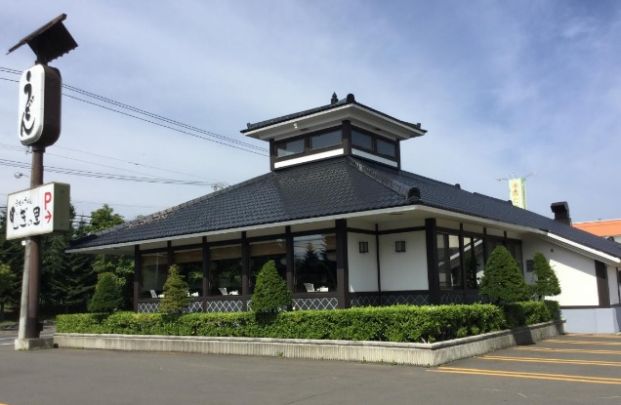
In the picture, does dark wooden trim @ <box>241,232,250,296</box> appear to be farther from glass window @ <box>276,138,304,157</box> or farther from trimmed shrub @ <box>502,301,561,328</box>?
trimmed shrub @ <box>502,301,561,328</box>

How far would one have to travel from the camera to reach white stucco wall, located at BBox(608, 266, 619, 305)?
2157cm

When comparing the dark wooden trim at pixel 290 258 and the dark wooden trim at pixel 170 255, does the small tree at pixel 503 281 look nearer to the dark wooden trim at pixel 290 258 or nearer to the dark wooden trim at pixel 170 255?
the dark wooden trim at pixel 290 258

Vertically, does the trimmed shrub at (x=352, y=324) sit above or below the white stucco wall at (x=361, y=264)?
below

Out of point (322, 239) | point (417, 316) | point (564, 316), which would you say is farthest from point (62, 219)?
point (564, 316)

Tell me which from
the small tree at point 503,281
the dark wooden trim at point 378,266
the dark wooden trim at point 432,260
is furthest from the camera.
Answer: the dark wooden trim at point 378,266

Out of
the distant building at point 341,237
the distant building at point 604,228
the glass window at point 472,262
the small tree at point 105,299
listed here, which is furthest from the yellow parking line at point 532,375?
the distant building at point 604,228

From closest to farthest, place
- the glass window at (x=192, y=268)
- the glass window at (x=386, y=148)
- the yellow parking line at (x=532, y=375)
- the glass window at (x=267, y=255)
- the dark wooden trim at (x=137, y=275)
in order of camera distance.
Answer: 1. the yellow parking line at (x=532, y=375)
2. the glass window at (x=267, y=255)
3. the glass window at (x=192, y=268)
4. the dark wooden trim at (x=137, y=275)
5. the glass window at (x=386, y=148)

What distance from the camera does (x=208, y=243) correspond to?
60.1 feet

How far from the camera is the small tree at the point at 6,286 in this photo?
121ft

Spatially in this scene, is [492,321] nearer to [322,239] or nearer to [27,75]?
[322,239]

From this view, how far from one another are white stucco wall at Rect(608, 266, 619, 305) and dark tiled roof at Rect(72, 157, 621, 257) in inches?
98.6

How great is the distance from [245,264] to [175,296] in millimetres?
2265

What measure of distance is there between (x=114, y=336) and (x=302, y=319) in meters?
7.48

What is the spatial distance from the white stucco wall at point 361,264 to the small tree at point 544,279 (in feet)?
22.1
